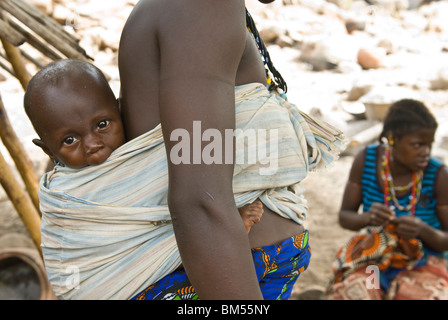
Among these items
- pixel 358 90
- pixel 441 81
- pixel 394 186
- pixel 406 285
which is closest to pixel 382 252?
pixel 406 285

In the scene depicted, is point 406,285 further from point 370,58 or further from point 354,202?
point 370,58

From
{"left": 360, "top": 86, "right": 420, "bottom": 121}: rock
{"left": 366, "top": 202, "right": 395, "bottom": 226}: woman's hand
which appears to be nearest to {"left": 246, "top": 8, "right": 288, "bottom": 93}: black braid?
{"left": 366, "top": 202, "right": 395, "bottom": 226}: woman's hand

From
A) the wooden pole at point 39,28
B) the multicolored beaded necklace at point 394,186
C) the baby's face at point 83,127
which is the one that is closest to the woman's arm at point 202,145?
the baby's face at point 83,127

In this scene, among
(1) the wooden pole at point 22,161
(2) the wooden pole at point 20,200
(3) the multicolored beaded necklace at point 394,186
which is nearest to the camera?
(2) the wooden pole at point 20,200

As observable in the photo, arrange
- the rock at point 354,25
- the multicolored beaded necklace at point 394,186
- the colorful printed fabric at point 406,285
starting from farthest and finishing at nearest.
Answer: the rock at point 354,25
the multicolored beaded necklace at point 394,186
the colorful printed fabric at point 406,285

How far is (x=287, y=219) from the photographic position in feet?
4.43

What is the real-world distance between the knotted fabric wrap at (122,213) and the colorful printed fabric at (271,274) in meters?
0.03

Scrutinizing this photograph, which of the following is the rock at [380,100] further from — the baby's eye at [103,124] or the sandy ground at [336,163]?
the baby's eye at [103,124]

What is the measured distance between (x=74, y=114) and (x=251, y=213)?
0.56m

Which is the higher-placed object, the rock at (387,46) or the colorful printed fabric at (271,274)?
the colorful printed fabric at (271,274)

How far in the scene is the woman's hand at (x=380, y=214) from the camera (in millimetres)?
2611

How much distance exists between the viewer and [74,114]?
120cm
